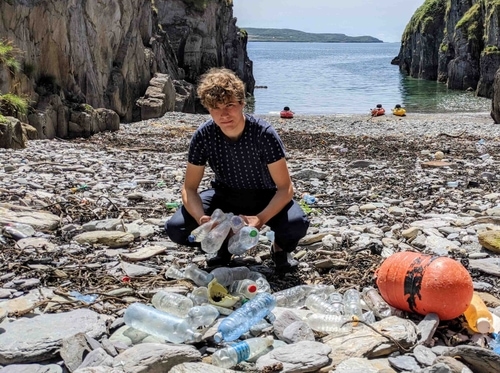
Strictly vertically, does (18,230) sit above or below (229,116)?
below

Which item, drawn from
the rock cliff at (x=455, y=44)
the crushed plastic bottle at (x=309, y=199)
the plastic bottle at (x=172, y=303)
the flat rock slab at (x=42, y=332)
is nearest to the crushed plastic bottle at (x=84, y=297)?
the flat rock slab at (x=42, y=332)

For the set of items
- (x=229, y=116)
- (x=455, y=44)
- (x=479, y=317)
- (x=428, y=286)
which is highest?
(x=455, y=44)

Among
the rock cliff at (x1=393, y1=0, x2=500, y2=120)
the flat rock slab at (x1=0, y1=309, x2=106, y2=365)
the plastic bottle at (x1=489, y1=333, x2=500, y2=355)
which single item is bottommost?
the plastic bottle at (x1=489, y1=333, x2=500, y2=355)

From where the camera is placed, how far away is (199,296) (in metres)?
4.13

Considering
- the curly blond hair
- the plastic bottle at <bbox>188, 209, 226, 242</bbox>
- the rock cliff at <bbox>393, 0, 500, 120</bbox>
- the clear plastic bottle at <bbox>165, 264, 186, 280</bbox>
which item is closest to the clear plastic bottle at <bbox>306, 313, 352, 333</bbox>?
the plastic bottle at <bbox>188, 209, 226, 242</bbox>

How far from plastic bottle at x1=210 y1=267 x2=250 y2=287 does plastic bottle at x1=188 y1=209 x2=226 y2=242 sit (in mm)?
298

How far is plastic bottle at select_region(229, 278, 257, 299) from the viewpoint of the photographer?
4.14 metres

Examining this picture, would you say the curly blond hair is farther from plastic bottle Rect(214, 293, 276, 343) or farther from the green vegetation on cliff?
the green vegetation on cliff

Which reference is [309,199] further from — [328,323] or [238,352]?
[238,352]

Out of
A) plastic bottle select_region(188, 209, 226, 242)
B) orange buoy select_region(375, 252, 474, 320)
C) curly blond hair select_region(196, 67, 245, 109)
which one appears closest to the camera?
orange buoy select_region(375, 252, 474, 320)

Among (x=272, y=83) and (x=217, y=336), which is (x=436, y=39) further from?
(x=217, y=336)

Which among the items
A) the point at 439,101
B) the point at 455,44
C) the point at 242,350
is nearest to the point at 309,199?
the point at 242,350

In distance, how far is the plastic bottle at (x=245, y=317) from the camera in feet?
11.5

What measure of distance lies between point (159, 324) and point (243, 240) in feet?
3.62
